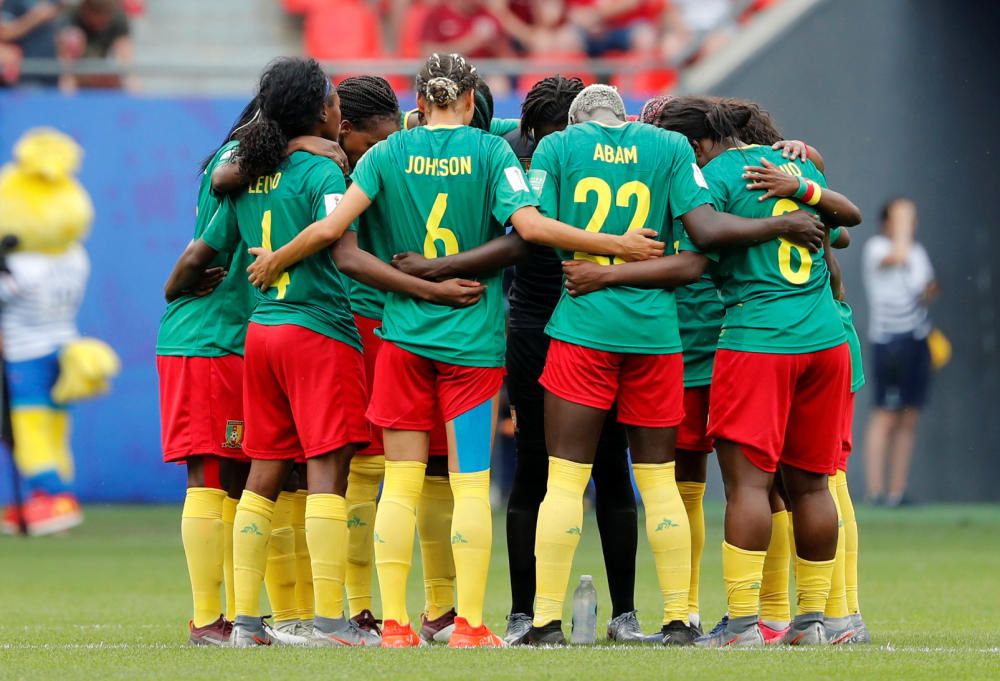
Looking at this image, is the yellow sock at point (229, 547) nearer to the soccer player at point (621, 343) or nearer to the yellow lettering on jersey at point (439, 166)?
the soccer player at point (621, 343)

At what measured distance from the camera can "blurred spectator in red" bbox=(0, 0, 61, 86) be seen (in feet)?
51.4

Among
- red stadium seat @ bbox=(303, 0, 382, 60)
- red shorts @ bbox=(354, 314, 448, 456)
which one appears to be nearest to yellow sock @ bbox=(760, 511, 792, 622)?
red shorts @ bbox=(354, 314, 448, 456)

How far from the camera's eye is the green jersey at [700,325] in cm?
722

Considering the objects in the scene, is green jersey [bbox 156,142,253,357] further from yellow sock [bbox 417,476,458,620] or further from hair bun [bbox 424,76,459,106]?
yellow sock [bbox 417,476,458,620]

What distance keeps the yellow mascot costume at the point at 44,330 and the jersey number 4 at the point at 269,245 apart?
701 centimetres

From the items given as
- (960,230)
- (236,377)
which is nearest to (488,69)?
(960,230)

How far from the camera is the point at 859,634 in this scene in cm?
708

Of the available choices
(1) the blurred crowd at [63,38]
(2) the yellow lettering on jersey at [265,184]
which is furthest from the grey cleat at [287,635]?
(1) the blurred crowd at [63,38]

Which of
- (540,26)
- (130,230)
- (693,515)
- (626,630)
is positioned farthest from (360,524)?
(540,26)

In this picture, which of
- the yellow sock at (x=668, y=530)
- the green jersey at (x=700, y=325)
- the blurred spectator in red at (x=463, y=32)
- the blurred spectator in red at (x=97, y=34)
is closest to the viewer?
the yellow sock at (x=668, y=530)

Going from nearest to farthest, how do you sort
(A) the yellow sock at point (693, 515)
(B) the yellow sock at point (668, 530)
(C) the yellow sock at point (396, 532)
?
(C) the yellow sock at point (396, 532)
(B) the yellow sock at point (668, 530)
(A) the yellow sock at point (693, 515)

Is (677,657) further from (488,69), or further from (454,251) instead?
(488,69)

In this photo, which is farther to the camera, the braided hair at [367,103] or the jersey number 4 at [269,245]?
the braided hair at [367,103]

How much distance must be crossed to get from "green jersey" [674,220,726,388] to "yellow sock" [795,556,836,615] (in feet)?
2.84
